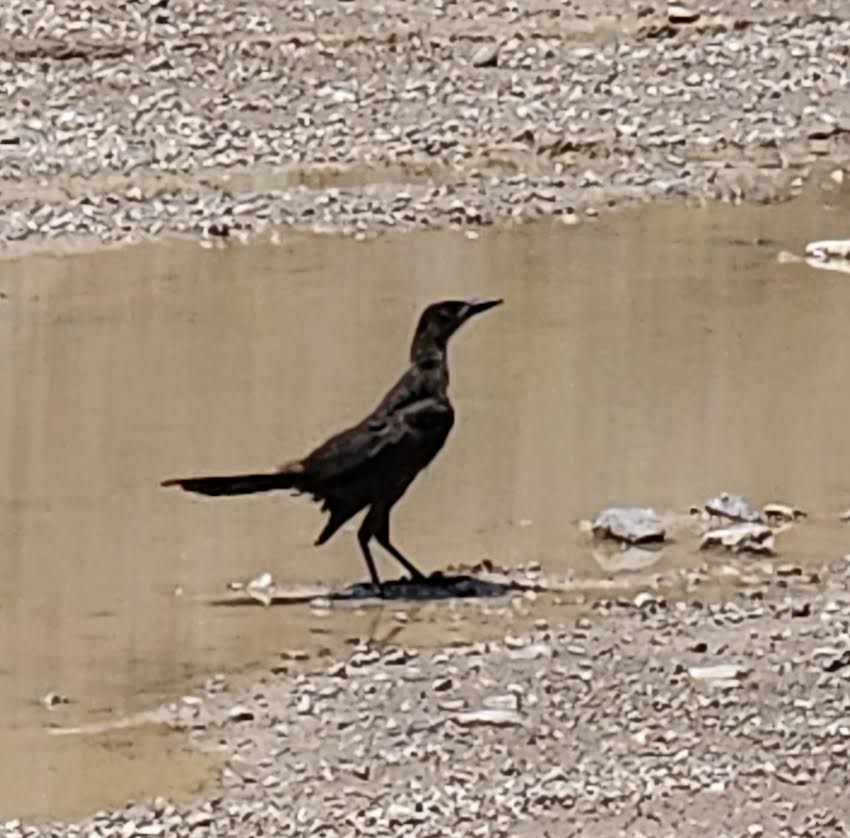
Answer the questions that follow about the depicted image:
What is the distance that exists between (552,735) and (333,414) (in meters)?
4.47

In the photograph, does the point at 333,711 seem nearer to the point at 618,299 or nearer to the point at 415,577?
the point at 415,577

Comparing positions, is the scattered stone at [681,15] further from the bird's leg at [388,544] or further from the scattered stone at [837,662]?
the scattered stone at [837,662]

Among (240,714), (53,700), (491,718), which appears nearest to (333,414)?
(53,700)

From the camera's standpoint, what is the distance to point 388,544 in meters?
9.93

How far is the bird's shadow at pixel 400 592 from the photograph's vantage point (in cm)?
981

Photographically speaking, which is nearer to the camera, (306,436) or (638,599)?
(638,599)

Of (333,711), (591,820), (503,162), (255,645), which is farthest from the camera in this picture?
(503,162)

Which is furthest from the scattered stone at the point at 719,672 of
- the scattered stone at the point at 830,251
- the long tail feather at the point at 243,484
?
the scattered stone at the point at 830,251

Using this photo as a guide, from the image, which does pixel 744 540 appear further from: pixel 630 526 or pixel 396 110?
pixel 396 110

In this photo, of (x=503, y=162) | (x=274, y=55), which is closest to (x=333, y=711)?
(x=503, y=162)

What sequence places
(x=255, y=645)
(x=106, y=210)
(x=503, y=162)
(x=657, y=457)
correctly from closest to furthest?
(x=255, y=645) < (x=657, y=457) < (x=106, y=210) < (x=503, y=162)

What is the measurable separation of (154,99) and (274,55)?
1.47 m

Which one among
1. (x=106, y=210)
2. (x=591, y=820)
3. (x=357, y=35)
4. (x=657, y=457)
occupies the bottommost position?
(x=591, y=820)

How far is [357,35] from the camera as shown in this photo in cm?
2138
